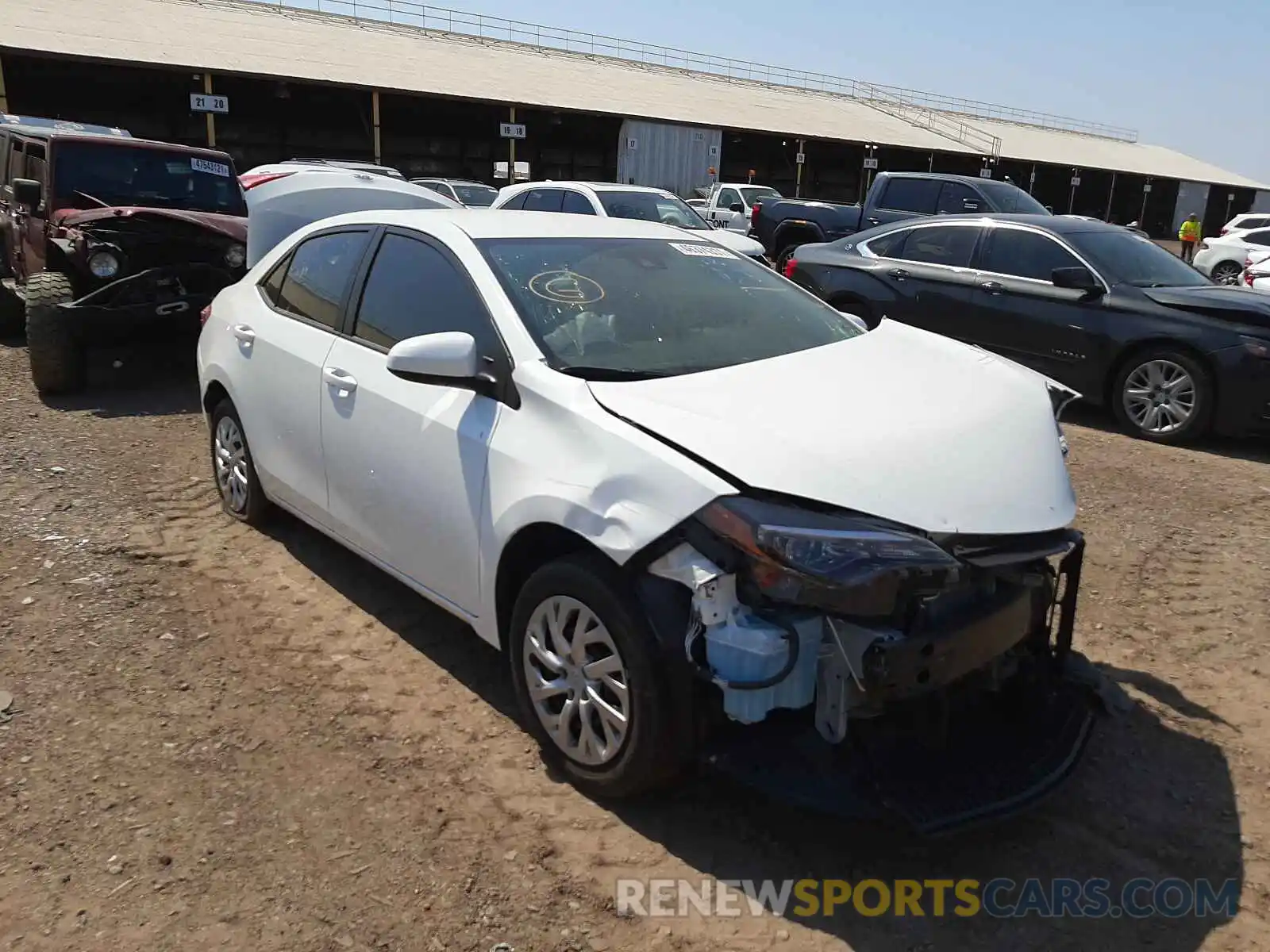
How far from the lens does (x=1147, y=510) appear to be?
18.9 ft

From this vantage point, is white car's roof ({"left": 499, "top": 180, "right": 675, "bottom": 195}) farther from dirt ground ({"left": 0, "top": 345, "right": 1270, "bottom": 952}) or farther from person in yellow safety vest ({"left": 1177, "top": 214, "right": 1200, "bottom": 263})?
person in yellow safety vest ({"left": 1177, "top": 214, "right": 1200, "bottom": 263})

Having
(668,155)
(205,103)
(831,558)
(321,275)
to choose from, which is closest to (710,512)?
(831,558)

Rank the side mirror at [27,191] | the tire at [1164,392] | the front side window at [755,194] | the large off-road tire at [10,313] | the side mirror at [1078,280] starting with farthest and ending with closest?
the front side window at [755,194] → the large off-road tire at [10,313] → the side mirror at [27,191] → the side mirror at [1078,280] → the tire at [1164,392]

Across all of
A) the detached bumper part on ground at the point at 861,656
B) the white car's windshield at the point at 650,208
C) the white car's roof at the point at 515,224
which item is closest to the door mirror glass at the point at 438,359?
the white car's roof at the point at 515,224

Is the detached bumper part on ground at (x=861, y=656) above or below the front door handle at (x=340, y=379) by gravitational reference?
below

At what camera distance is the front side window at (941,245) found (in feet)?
28.2

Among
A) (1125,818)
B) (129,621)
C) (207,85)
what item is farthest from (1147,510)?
(207,85)

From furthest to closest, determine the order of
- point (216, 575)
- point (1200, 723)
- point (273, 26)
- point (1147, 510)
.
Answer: point (273, 26)
point (1147, 510)
point (216, 575)
point (1200, 723)

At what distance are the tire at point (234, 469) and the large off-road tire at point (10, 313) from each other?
528 centimetres

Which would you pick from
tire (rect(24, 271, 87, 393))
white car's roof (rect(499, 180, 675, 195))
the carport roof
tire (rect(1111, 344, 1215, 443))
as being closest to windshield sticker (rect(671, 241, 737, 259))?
tire (rect(1111, 344, 1215, 443))

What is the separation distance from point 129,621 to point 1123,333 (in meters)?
6.92

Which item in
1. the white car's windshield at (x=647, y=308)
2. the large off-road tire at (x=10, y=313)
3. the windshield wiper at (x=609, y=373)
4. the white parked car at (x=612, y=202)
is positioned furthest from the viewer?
the white parked car at (x=612, y=202)

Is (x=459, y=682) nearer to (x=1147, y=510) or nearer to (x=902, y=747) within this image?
(x=902, y=747)

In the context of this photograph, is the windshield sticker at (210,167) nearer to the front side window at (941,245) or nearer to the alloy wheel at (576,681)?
the front side window at (941,245)
